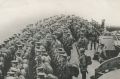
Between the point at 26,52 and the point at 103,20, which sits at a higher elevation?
the point at 103,20

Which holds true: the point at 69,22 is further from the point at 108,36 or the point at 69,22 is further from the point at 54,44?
the point at 108,36

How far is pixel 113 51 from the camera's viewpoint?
25.5ft

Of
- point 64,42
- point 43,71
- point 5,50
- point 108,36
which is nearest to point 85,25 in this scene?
point 64,42

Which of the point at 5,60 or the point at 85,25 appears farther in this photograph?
the point at 85,25

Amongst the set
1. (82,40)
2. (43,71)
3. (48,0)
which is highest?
(48,0)

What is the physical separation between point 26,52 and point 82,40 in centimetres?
137

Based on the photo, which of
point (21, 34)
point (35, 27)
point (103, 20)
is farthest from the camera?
point (35, 27)

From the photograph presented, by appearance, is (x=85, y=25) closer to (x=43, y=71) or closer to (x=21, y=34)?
(x=21, y=34)

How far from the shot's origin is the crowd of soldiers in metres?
7.39

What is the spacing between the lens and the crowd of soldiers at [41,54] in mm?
7387

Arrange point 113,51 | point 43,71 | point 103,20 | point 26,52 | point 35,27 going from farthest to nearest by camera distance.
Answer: point 35,27
point 26,52
point 103,20
point 113,51
point 43,71

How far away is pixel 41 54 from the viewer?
8055 mm

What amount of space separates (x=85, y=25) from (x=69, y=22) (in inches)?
77.8

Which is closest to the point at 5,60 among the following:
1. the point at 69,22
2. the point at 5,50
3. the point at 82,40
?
the point at 5,50
